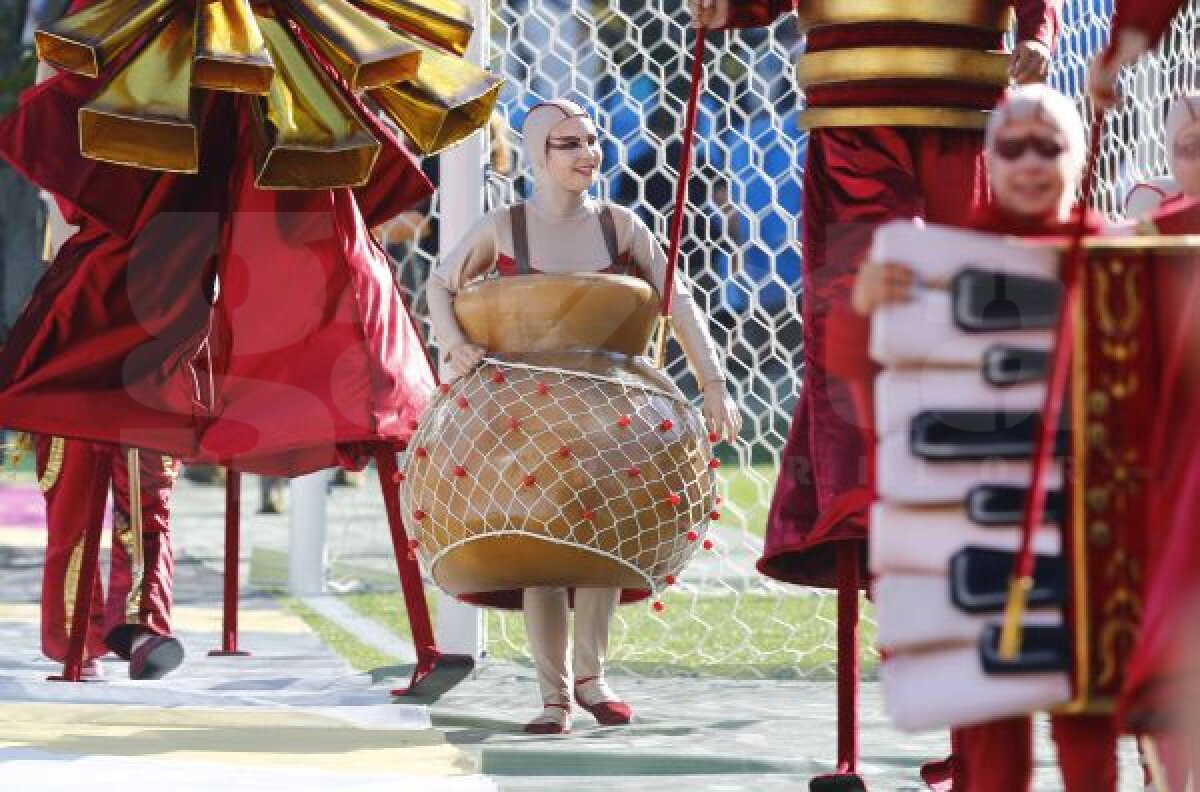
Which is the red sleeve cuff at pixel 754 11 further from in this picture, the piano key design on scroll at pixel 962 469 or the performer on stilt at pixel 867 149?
the piano key design on scroll at pixel 962 469

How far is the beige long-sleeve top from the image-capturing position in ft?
14.3

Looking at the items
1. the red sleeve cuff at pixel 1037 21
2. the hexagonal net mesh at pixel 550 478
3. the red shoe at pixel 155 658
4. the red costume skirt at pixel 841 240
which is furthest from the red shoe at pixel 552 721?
the red sleeve cuff at pixel 1037 21

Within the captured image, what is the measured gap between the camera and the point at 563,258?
4.36 meters

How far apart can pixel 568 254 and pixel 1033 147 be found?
68.6 inches

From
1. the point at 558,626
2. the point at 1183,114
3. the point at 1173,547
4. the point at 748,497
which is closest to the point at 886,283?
the point at 1173,547

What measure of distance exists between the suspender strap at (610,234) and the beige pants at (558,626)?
1.95 feet

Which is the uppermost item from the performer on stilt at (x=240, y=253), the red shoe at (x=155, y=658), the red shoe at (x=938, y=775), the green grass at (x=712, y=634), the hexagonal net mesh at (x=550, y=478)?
the performer on stilt at (x=240, y=253)

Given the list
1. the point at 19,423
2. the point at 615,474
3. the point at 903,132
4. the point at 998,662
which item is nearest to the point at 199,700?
the point at 19,423

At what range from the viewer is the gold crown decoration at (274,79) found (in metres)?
4.44

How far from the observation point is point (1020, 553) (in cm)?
254

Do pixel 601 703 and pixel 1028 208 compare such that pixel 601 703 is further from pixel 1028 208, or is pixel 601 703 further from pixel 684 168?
pixel 1028 208

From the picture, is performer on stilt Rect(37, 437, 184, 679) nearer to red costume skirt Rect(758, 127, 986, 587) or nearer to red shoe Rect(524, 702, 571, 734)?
red shoe Rect(524, 702, 571, 734)

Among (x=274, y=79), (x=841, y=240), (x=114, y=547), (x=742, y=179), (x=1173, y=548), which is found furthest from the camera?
(x=742, y=179)

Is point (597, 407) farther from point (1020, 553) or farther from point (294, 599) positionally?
point (294, 599)
